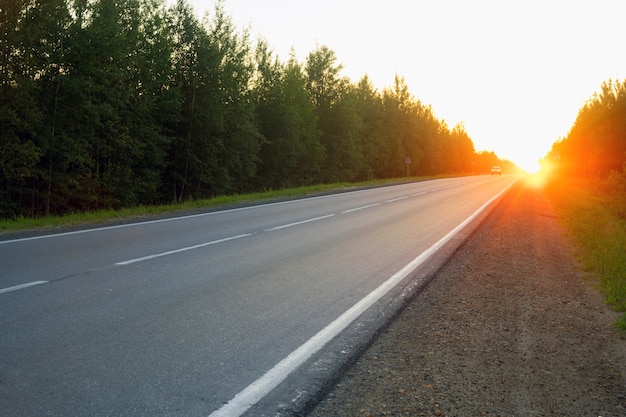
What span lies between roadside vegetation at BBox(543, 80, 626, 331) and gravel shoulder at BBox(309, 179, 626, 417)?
2.12ft

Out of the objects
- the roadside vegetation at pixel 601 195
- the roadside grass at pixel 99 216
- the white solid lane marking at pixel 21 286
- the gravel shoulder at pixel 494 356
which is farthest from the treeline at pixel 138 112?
the roadside vegetation at pixel 601 195

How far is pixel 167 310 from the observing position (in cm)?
557

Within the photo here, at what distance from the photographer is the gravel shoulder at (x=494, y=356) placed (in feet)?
11.6

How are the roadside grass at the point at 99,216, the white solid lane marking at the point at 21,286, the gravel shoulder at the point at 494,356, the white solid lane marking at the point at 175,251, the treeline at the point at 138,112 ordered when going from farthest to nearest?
the treeline at the point at 138,112 → the roadside grass at the point at 99,216 → the white solid lane marking at the point at 175,251 → the white solid lane marking at the point at 21,286 → the gravel shoulder at the point at 494,356

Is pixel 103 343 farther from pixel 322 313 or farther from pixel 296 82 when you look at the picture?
pixel 296 82

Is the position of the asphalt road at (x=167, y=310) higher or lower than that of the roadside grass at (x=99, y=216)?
lower

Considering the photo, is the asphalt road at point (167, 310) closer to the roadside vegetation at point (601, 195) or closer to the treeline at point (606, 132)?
the roadside vegetation at point (601, 195)

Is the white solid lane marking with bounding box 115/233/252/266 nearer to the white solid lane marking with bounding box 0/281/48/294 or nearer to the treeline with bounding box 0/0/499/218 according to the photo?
the white solid lane marking with bounding box 0/281/48/294

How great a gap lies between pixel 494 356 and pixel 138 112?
25.9m

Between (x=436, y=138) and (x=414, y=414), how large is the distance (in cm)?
10200

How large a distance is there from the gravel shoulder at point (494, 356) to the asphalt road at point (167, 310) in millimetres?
721

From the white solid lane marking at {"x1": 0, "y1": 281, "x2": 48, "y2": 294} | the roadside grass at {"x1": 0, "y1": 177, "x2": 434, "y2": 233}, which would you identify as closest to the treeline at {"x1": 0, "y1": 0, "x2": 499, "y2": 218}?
the roadside grass at {"x1": 0, "y1": 177, "x2": 434, "y2": 233}

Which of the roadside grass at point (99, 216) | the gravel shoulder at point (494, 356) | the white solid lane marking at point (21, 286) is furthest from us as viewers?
the roadside grass at point (99, 216)

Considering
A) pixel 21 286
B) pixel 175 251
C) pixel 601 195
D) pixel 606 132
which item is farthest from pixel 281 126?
pixel 21 286
